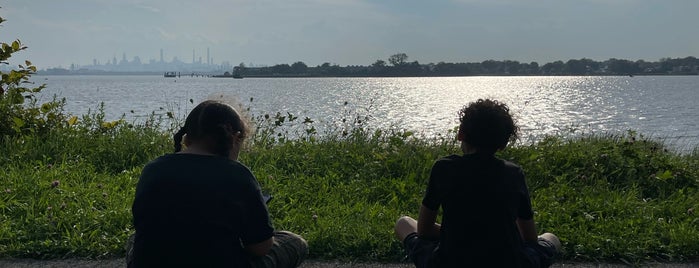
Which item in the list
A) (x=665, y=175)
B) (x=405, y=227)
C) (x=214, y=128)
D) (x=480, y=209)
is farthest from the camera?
(x=665, y=175)

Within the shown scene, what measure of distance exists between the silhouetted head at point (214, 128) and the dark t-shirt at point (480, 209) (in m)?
0.95

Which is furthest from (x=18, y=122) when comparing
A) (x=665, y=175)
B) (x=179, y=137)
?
(x=665, y=175)

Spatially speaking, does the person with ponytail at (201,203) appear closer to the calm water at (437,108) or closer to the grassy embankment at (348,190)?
the calm water at (437,108)

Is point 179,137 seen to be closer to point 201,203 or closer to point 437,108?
point 201,203

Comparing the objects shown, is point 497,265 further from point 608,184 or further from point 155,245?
point 608,184

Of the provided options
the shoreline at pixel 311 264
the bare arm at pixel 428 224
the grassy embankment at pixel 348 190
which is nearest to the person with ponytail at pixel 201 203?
the bare arm at pixel 428 224

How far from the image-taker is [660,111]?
96.9 ft

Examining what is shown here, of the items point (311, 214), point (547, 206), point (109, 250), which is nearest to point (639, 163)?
point (547, 206)

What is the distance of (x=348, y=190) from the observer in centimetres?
556

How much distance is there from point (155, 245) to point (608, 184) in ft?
15.8

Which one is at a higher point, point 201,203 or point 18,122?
point 201,203

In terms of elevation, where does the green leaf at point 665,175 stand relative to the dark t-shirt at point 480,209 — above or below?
below

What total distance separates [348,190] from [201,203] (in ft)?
10.9

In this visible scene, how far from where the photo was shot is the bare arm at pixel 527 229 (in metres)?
2.87
